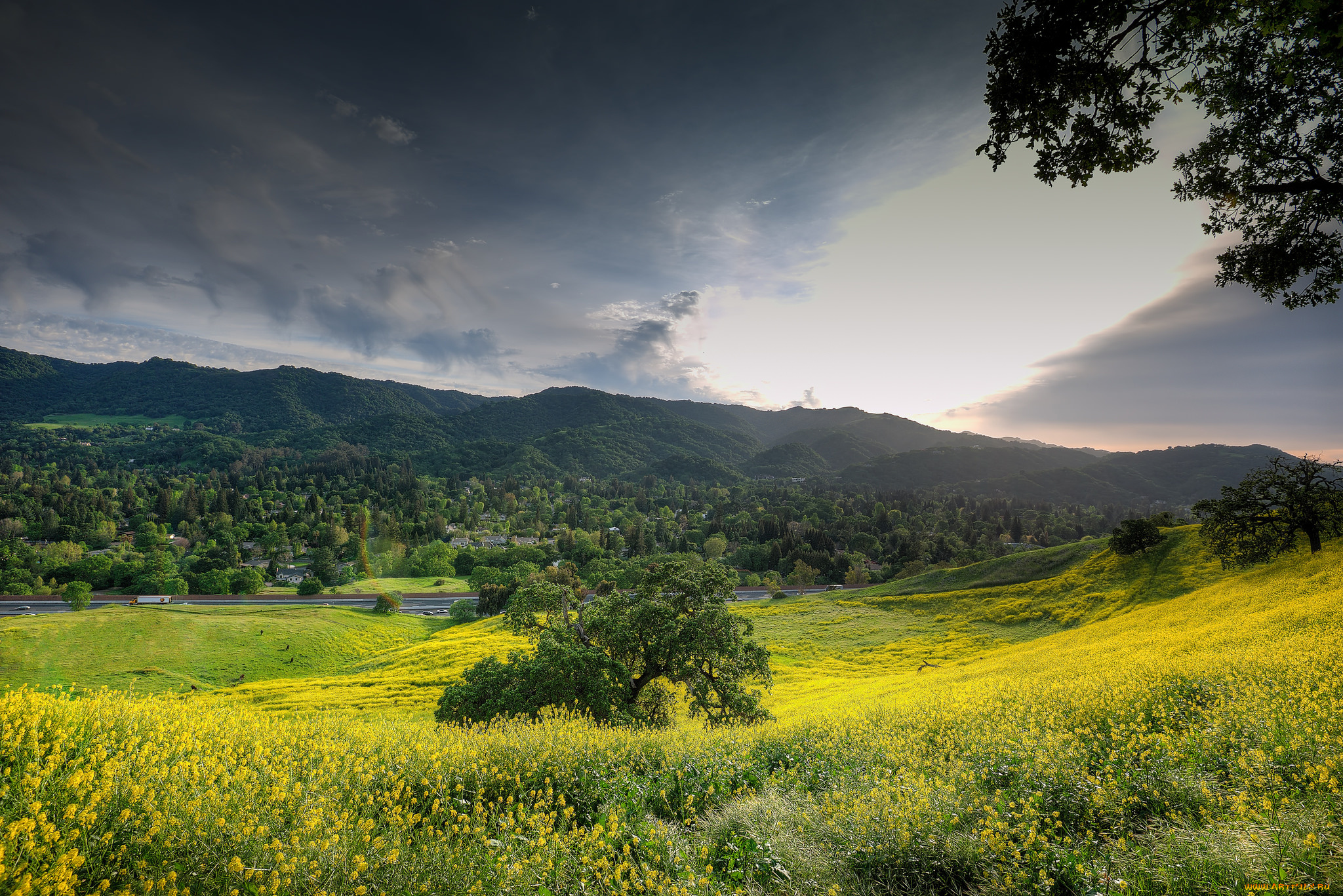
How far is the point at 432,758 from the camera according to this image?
311 inches

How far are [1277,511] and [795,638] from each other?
37.3 m

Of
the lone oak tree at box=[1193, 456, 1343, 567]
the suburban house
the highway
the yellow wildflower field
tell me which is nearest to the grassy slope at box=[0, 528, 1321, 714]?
the lone oak tree at box=[1193, 456, 1343, 567]

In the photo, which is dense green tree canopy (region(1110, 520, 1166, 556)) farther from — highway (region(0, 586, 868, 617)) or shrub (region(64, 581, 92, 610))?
shrub (region(64, 581, 92, 610))

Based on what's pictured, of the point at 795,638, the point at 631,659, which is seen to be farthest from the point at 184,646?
the point at 795,638

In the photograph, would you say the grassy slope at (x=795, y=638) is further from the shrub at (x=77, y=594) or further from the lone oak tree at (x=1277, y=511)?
the shrub at (x=77, y=594)

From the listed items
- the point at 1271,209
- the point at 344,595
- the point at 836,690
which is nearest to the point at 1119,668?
the point at 1271,209

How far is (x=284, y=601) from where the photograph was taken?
296 feet

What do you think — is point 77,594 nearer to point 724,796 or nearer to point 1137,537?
point 724,796

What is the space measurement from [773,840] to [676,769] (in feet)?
10.9

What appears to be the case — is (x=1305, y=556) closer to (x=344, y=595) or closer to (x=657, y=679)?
(x=657, y=679)

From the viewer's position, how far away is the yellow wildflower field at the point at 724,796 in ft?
15.2

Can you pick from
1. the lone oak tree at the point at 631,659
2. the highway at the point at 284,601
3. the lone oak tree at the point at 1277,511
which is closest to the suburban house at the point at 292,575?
the highway at the point at 284,601

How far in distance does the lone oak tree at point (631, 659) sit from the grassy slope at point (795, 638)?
6123 mm

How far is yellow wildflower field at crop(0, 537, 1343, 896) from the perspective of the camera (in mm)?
4629
